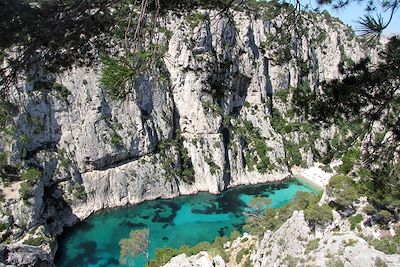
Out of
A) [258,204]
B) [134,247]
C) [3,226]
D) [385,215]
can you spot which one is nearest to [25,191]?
[3,226]

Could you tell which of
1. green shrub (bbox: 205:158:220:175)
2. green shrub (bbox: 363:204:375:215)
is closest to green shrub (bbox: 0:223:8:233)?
green shrub (bbox: 205:158:220:175)

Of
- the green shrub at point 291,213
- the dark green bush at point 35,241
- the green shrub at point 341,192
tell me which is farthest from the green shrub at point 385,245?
the dark green bush at point 35,241

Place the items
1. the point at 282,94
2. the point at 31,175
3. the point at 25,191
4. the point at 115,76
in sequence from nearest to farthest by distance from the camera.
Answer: the point at 115,76 < the point at 25,191 < the point at 31,175 < the point at 282,94

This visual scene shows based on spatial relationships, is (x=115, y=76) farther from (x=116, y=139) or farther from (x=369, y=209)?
(x=116, y=139)

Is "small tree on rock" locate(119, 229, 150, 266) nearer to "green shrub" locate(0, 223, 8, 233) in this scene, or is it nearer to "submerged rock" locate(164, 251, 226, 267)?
"submerged rock" locate(164, 251, 226, 267)

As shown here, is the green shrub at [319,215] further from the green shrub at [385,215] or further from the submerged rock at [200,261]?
the submerged rock at [200,261]

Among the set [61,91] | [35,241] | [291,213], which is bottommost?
[35,241]

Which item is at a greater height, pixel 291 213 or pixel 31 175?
pixel 31 175

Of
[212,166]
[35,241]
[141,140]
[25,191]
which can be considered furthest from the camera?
[212,166]
